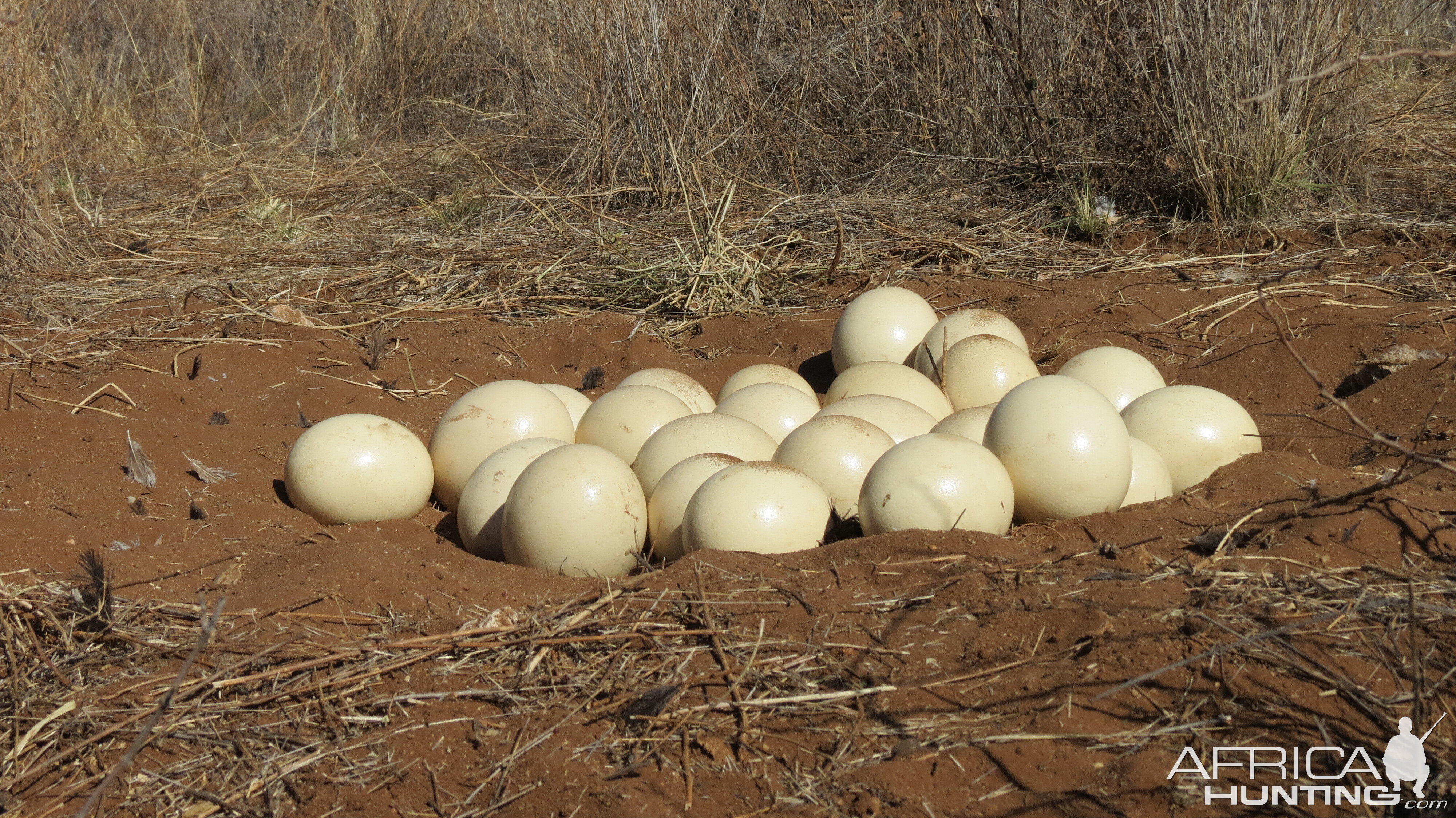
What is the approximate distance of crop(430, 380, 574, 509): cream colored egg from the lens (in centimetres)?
381

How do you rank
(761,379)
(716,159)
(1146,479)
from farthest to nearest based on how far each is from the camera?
(716,159)
(761,379)
(1146,479)

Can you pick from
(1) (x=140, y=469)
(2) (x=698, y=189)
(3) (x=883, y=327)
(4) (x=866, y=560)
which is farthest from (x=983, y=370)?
(1) (x=140, y=469)

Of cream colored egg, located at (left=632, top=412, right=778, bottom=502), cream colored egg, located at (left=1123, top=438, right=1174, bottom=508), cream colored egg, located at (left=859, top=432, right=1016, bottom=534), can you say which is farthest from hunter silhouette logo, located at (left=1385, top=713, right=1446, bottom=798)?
cream colored egg, located at (left=632, top=412, right=778, bottom=502)

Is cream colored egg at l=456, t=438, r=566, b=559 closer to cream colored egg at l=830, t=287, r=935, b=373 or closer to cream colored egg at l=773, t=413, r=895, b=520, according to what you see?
cream colored egg at l=773, t=413, r=895, b=520

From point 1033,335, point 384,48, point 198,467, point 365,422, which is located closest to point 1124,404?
point 1033,335

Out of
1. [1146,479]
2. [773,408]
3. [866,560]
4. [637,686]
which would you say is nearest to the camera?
[637,686]

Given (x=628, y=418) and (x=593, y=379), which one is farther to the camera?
(x=593, y=379)

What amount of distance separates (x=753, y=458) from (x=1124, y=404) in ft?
4.44

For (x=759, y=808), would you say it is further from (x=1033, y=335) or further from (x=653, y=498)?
(x=1033, y=335)

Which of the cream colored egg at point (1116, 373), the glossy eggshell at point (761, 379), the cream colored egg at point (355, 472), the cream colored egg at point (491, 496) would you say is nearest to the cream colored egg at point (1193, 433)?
the cream colored egg at point (1116, 373)

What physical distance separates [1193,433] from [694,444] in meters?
1.58

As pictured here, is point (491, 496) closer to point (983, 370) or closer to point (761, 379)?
point (761, 379)

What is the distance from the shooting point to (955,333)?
429 cm

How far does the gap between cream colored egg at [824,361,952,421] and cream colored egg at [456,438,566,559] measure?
1.10 m
